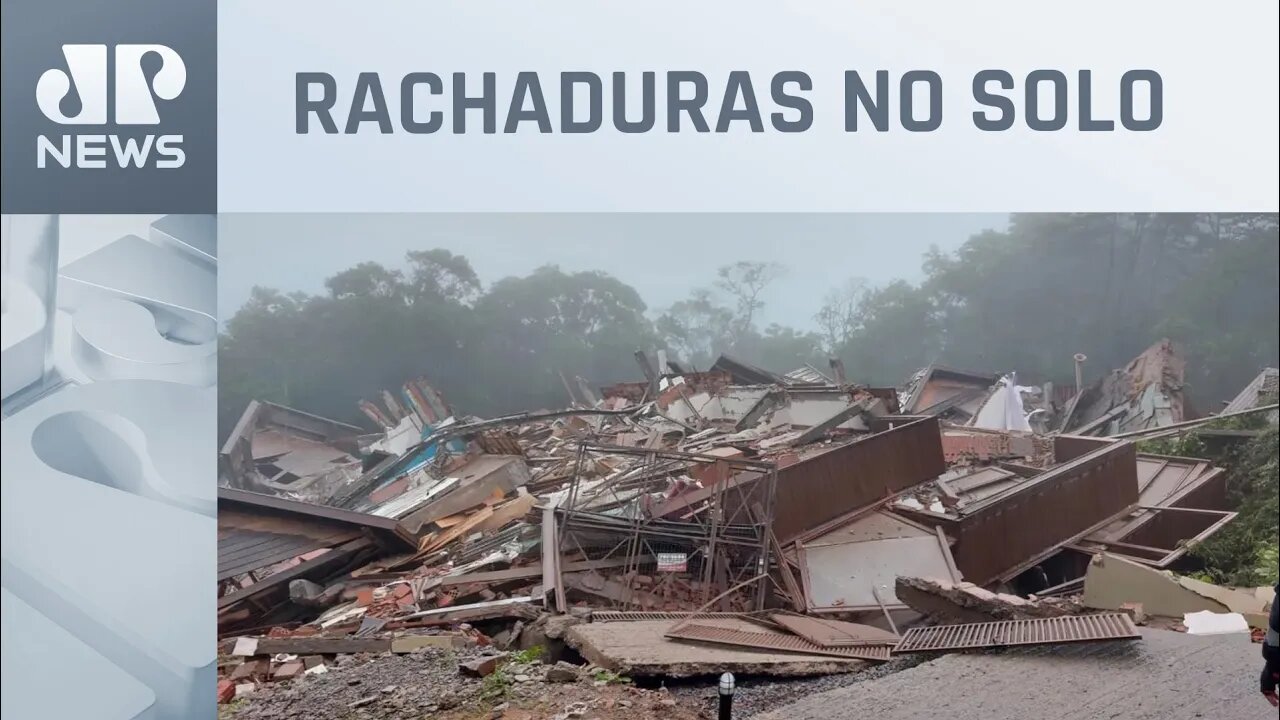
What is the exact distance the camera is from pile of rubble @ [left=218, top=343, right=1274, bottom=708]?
327 cm

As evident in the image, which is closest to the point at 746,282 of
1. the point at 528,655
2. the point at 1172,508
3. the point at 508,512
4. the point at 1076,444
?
the point at 508,512

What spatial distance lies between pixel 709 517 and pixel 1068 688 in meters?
1.37

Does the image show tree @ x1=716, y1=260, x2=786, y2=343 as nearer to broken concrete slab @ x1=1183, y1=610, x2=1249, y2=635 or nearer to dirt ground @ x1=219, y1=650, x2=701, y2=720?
dirt ground @ x1=219, y1=650, x2=701, y2=720

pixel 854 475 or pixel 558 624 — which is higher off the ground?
pixel 854 475

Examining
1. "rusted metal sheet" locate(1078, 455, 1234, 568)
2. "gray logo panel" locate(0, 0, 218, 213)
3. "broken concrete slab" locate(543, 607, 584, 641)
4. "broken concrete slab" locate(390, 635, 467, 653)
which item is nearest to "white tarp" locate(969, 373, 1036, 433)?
"rusted metal sheet" locate(1078, 455, 1234, 568)

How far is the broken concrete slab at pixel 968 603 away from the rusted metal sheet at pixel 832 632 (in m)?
0.19

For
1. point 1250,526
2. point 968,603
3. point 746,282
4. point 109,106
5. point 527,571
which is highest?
point 109,106

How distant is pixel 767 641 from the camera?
3219mm

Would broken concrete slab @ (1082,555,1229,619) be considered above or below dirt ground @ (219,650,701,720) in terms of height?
above

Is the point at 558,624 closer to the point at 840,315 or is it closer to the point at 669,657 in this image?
the point at 669,657

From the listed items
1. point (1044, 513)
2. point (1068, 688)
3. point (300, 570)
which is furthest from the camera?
point (1044, 513)

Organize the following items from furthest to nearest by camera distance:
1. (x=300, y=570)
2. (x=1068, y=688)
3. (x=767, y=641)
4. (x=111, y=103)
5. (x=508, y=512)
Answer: (x=508, y=512) → (x=300, y=570) → (x=767, y=641) → (x=111, y=103) → (x=1068, y=688)

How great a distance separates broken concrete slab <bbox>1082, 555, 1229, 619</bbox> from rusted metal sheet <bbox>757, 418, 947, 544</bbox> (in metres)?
0.74

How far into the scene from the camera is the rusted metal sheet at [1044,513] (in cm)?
353
